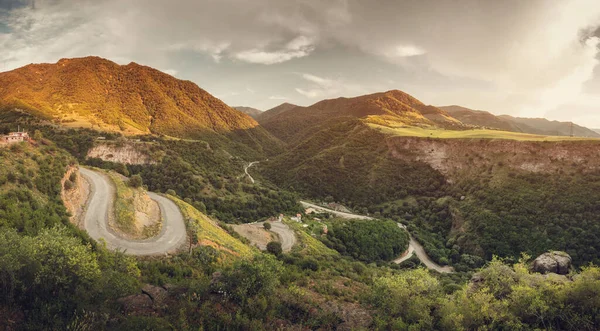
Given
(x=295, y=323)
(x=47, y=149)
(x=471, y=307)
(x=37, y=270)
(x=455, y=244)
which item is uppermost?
(x=47, y=149)

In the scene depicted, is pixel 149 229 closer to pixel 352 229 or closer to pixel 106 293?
pixel 106 293

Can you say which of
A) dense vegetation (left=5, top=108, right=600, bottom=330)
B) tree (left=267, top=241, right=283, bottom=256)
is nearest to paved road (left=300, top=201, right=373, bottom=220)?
dense vegetation (left=5, top=108, right=600, bottom=330)

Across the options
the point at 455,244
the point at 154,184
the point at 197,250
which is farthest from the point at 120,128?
the point at 455,244

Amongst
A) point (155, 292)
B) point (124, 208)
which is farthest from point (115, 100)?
point (155, 292)

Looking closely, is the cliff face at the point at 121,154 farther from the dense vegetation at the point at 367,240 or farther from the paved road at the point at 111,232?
the dense vegetation at the point at 367,240

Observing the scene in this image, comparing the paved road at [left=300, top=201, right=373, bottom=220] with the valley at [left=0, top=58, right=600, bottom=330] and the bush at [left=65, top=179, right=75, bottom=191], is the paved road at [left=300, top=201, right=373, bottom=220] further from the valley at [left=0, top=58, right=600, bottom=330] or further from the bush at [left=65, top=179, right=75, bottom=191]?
the bush at [left=65, top=179, right=75, bottom=191]
